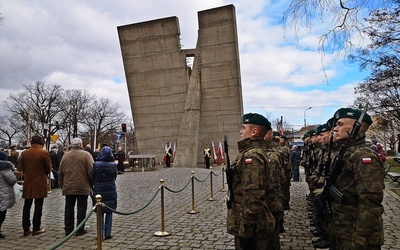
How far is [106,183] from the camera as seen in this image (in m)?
6.46

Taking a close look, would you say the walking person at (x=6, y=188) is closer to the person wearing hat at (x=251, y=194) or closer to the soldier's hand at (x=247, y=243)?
the person wearing hat at (x=251, y=194)

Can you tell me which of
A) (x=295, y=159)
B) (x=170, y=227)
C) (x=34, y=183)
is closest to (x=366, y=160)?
(x=170, y=227)

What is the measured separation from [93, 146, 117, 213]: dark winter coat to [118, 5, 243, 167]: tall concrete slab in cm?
1699

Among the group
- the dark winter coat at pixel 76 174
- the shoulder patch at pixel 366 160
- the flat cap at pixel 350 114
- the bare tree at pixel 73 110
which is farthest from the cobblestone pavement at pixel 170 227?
the bare tree at pixel 73 110

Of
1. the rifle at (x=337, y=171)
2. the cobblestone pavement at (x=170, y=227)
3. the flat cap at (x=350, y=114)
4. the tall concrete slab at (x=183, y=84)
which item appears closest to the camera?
the rifle at (x=337, y=171)

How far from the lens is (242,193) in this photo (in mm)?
3650

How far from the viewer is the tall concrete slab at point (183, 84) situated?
977 inches

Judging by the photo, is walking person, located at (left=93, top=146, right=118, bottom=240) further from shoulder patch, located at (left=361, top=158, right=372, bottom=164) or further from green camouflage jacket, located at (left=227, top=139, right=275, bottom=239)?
shoulder patch, located at (left=361, top=158, right=372, bottom=164)

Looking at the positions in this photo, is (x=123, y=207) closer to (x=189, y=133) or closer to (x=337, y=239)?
(x=337, y=239)

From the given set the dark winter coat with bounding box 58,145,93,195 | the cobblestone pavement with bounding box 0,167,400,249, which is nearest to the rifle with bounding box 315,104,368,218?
the cobblestone pavement with bounding box 0,167,400,249

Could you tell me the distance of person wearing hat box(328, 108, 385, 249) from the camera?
2.89m

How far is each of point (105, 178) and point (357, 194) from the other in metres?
4.61

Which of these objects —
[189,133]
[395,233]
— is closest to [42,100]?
[189,133]

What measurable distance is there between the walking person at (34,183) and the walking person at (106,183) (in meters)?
1.21
